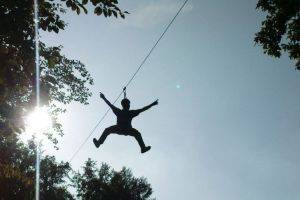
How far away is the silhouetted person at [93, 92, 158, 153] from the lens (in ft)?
33.6

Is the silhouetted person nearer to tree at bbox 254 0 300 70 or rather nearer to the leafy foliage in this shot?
tree at bbox 254 0 300 70

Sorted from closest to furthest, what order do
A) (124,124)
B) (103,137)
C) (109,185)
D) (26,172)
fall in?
(124,124) < (103,137) < (26,172) < (109,185)

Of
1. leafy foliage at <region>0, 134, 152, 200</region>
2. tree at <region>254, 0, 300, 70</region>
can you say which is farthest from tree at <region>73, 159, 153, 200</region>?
tree at <region>254, 0, 300, 70</region>

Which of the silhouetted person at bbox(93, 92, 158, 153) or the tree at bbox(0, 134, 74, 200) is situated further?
the tree at bbox(0, 134, 74, 200)

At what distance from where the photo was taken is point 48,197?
31.9 meters

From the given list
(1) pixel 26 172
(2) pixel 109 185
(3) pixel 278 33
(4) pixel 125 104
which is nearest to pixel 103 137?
(4) pixel 125 104

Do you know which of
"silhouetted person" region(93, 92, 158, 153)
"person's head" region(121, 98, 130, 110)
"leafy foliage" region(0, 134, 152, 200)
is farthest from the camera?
"leafy foliage" region(0, 134, 152, 200)

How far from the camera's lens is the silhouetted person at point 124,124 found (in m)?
10.2

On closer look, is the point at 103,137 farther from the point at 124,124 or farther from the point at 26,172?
the point at 26,172

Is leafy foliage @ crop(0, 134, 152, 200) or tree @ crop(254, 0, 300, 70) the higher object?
leafy foliage @ crop(0, 134, 152, 200)

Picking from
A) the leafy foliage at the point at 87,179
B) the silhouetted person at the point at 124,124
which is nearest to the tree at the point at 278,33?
the silhouetted person at the point at 124,124

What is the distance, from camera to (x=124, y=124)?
10250 millimetres

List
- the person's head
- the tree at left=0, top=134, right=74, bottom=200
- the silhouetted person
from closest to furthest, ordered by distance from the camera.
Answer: the silhouetted person
the person's head
the tree at left=0, top=134, right=74, bottom=200

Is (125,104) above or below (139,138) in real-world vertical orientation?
above
